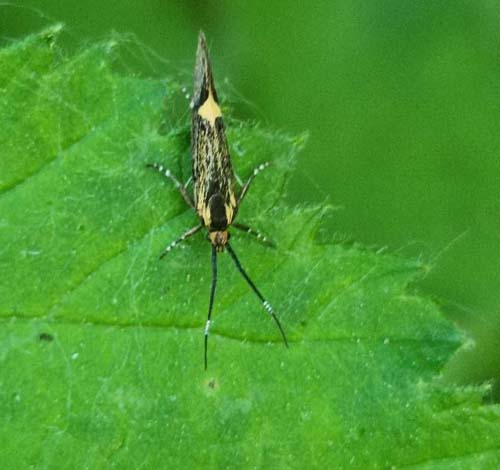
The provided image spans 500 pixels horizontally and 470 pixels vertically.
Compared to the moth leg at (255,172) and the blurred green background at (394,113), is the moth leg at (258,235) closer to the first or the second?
the moth leg at (255,172)

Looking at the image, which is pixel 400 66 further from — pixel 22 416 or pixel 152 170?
pixel 22 416

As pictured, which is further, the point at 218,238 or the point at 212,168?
the point at 212,168

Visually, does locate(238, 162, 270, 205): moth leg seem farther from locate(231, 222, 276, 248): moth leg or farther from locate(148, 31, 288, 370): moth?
locate(231, 222, 276, 248): moth leg

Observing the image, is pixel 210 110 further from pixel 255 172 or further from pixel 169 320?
pixel 169 320

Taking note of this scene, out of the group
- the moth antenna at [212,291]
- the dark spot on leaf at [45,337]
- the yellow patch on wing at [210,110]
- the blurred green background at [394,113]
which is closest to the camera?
the dark spot on leaf at [45,337]

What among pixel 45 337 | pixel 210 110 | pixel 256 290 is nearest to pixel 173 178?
pixel 210 110

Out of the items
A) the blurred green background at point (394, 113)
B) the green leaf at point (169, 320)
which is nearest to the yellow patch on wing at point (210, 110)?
the green leaf at point (169, 320)
